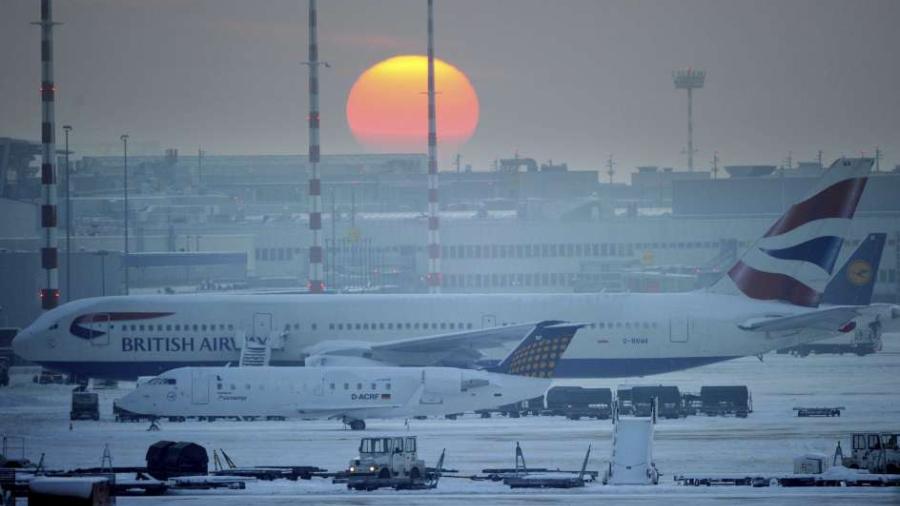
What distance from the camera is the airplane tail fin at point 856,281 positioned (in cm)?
7475

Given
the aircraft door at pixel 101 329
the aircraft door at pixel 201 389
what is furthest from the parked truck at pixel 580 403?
the aircraft door at pixel 101 329

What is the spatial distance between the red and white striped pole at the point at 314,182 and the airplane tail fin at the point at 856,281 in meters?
34.0

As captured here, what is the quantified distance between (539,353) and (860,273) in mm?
23798

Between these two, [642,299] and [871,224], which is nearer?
[642,299]

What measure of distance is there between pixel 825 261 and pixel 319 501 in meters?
33.5

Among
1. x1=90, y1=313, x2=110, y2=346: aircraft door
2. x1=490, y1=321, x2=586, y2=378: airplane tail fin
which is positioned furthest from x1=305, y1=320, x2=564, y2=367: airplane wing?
x1=90, y1=313, x2=110, y2=346: aircraft door

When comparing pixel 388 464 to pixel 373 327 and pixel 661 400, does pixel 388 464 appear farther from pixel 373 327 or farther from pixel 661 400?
pixel 373 327

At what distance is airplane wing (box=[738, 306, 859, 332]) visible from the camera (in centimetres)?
6272

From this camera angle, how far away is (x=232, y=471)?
4625 cm

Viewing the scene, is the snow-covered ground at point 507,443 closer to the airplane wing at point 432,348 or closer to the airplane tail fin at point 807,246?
the airplane wing at point 432,348

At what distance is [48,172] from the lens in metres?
79.9

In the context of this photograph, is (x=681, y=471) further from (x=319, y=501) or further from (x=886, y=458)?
(x=319, y=501)

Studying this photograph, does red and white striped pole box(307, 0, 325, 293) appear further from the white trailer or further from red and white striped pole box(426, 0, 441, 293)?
the white trailer

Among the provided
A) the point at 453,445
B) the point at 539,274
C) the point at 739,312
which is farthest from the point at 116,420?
the point at 539,274
